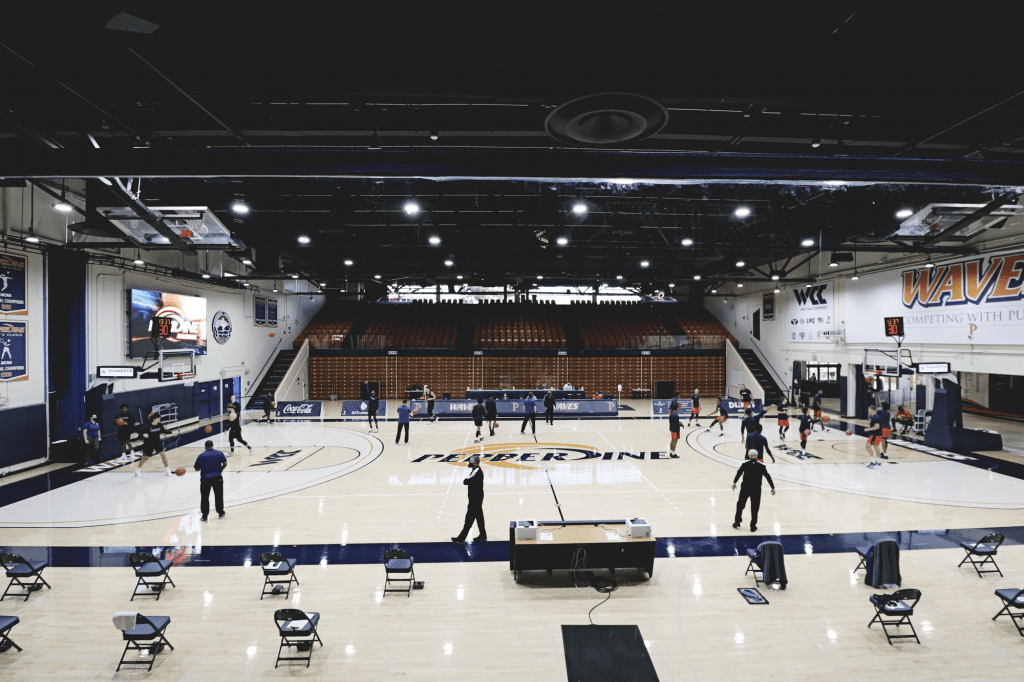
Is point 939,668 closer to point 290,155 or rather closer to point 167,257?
point 290,155

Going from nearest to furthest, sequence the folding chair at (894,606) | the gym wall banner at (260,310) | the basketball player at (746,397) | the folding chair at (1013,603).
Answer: the folding chair at (894,606), the folding chair at (1013,603), the basketball player at (746,397), the gym wall banner at (260,310)

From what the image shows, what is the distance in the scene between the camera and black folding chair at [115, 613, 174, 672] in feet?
16.1

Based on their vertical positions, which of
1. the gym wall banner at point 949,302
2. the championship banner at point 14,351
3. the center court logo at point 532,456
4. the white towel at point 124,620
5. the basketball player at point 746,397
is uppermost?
the gym wall banner at point 949,302

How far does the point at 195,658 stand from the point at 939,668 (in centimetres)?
803

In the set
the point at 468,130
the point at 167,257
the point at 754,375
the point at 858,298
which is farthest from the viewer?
the point at 754,375

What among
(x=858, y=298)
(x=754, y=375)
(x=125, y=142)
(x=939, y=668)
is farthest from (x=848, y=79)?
(x=754, y=375)

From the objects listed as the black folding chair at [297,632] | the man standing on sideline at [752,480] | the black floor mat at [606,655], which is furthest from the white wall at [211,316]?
the man standing on sideline at [752,480]

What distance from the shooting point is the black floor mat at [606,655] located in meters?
4.84

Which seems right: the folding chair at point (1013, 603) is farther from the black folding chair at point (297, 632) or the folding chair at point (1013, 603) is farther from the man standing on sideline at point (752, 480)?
the black folding chair at point (297, 632)

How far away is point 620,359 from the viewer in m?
29.7

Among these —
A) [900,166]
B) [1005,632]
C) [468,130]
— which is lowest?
[1005,632]

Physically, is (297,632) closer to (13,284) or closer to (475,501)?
(475,501)

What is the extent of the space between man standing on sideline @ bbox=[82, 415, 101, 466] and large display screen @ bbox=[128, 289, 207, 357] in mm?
4616

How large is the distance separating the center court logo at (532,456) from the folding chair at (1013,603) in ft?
27.6
